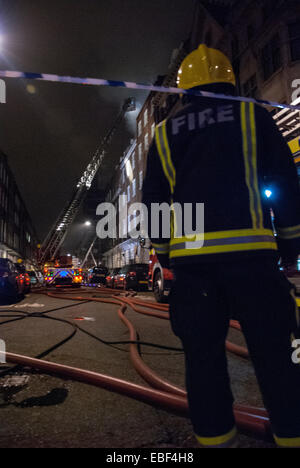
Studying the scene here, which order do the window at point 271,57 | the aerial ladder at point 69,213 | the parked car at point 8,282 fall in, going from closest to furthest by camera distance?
the parked car at point 8,282
the window at point 271,57
the aerial ladder at point 69,213

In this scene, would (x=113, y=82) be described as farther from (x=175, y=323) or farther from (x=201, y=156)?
(x=175, y=323)

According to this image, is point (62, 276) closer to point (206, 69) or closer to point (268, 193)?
point (206, 69)

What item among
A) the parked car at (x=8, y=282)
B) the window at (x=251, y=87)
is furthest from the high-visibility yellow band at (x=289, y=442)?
the window at (x=251, y=87)

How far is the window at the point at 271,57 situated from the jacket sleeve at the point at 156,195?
63.2 feet

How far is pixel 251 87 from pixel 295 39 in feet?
11.1

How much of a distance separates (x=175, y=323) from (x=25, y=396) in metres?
1.59

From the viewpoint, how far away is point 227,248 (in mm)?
1585

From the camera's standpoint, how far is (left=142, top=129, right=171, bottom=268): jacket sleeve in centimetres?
197

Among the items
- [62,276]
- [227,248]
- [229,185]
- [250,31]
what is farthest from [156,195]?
[250,31]

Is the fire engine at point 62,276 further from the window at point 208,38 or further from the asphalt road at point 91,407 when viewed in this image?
the window at point 208,38

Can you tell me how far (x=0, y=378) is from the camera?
2.90m

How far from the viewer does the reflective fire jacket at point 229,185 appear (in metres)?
1.61

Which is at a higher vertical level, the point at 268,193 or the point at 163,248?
the point at 268,193
